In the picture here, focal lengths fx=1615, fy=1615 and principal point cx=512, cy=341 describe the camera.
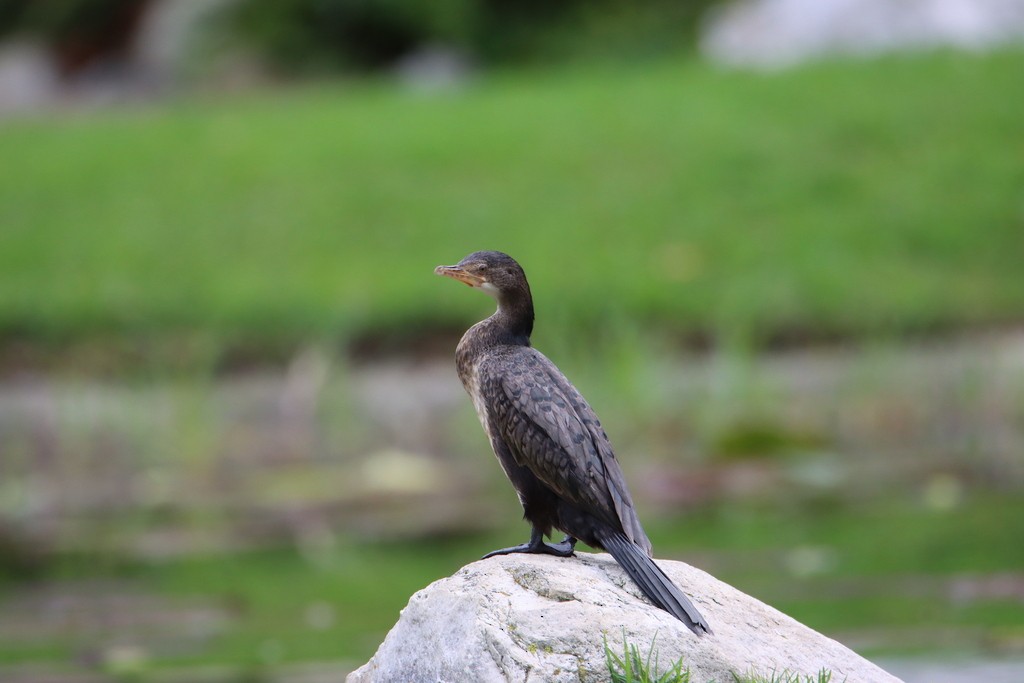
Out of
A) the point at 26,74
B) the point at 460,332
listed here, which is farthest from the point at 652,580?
the point at 26,74

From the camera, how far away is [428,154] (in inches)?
522

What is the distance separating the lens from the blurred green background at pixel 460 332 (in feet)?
22.4

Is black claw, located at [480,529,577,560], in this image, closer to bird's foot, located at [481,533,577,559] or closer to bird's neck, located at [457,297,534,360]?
bird's foot, located at [481,533,577,559]

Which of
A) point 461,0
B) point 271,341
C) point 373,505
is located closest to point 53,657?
point 373,505

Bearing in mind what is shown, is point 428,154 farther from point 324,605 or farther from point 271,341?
point 324,605

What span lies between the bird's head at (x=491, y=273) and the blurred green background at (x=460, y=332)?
5.75ft

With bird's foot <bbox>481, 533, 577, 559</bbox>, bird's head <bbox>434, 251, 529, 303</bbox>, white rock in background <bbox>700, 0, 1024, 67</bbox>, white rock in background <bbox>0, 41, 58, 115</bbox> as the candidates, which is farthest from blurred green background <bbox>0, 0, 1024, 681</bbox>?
white rock in background <bbox>0, 41, 58, 115</bbox>

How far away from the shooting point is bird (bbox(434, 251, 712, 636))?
4.20 metres

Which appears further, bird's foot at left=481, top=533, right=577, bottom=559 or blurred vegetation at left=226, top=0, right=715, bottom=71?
blurred vegetation at left=226, top=0, right=715, bottom=71

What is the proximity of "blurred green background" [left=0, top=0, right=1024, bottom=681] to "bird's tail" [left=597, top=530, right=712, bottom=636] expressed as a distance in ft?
5.36

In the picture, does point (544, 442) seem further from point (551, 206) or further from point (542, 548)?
point (551, 206)

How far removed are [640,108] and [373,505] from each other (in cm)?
630

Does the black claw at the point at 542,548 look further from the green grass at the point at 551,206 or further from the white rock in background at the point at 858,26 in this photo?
the white rock in background at the point at 858,26

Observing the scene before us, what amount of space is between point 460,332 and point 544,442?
6.52 metres
